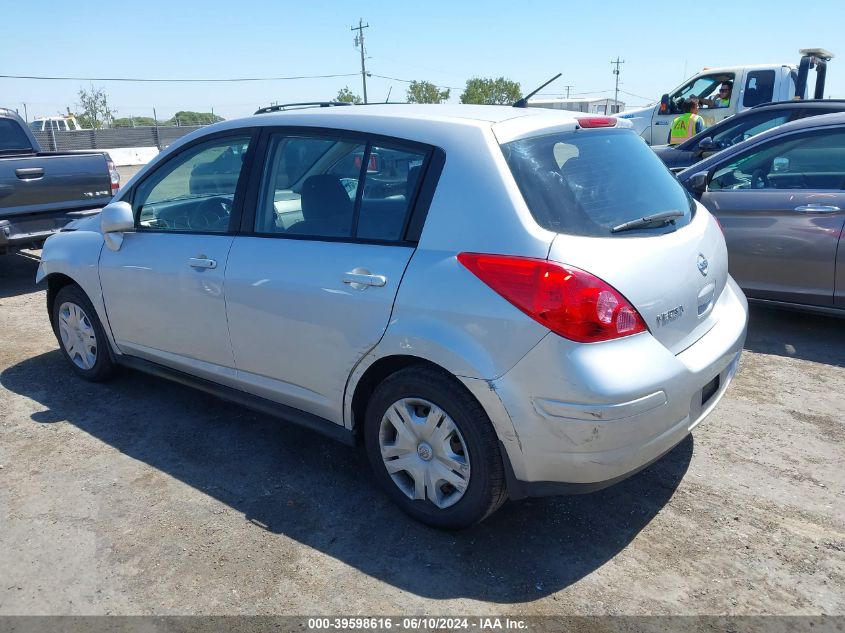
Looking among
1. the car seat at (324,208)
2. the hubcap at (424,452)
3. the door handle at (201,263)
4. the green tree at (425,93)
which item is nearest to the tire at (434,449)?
the hubcap at (424,452)

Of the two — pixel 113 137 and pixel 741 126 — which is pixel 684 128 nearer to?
pixel 741 126

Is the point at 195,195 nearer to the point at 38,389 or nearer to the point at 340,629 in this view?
the point at 38,389

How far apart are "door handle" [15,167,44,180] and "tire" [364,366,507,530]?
6.04 metres

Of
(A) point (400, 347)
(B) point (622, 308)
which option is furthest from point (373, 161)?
(B) point (622, 308)

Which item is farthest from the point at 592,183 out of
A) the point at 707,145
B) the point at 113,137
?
the point at 113,137

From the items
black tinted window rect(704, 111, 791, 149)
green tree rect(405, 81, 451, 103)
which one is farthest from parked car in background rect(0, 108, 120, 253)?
green tree rect(405, 81, 451, 103)

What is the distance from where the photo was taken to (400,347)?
2855mm

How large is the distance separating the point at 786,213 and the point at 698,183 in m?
0.67

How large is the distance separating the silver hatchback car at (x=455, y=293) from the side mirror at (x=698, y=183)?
2014 mm

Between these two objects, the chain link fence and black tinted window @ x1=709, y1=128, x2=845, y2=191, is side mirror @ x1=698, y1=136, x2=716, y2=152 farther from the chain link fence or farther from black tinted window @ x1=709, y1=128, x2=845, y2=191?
the chain link fence

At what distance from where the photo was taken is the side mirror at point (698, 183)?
539 centimetres

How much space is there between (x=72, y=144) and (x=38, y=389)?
1350 inches

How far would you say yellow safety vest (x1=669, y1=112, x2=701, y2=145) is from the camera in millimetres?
11078

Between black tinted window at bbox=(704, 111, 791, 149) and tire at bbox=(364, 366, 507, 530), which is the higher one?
black tinted window at bbox=(704, 111, 791, 149)
